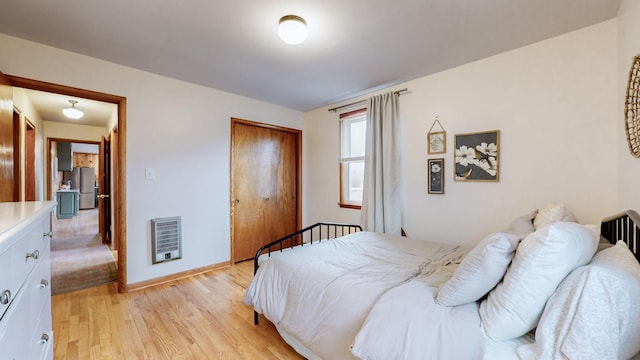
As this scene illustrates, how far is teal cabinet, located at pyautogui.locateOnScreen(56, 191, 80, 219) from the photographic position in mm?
7535

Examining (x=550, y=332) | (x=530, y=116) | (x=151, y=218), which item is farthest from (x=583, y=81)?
(x=151, y=218)

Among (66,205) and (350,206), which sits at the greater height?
(350,206)

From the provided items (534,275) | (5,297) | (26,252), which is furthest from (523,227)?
(26,252)

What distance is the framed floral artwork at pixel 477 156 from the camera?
2.46 metres

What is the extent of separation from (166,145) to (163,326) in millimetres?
1878

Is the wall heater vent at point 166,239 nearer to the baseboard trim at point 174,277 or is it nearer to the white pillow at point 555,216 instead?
the baseboard trim at point 174,277

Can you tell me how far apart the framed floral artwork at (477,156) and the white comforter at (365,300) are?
2.62ft

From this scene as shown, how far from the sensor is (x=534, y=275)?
3.29 feet

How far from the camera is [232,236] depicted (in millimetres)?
3580

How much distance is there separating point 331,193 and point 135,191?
2.45 meters

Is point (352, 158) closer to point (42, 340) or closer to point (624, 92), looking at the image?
point (624, 92)

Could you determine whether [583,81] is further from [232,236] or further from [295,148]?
[232,236]

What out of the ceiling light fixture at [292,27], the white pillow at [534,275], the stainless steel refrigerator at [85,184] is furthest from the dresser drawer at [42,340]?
the stainless steel refrigerator at [85,184]

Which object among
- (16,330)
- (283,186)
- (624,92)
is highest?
(624,92)
